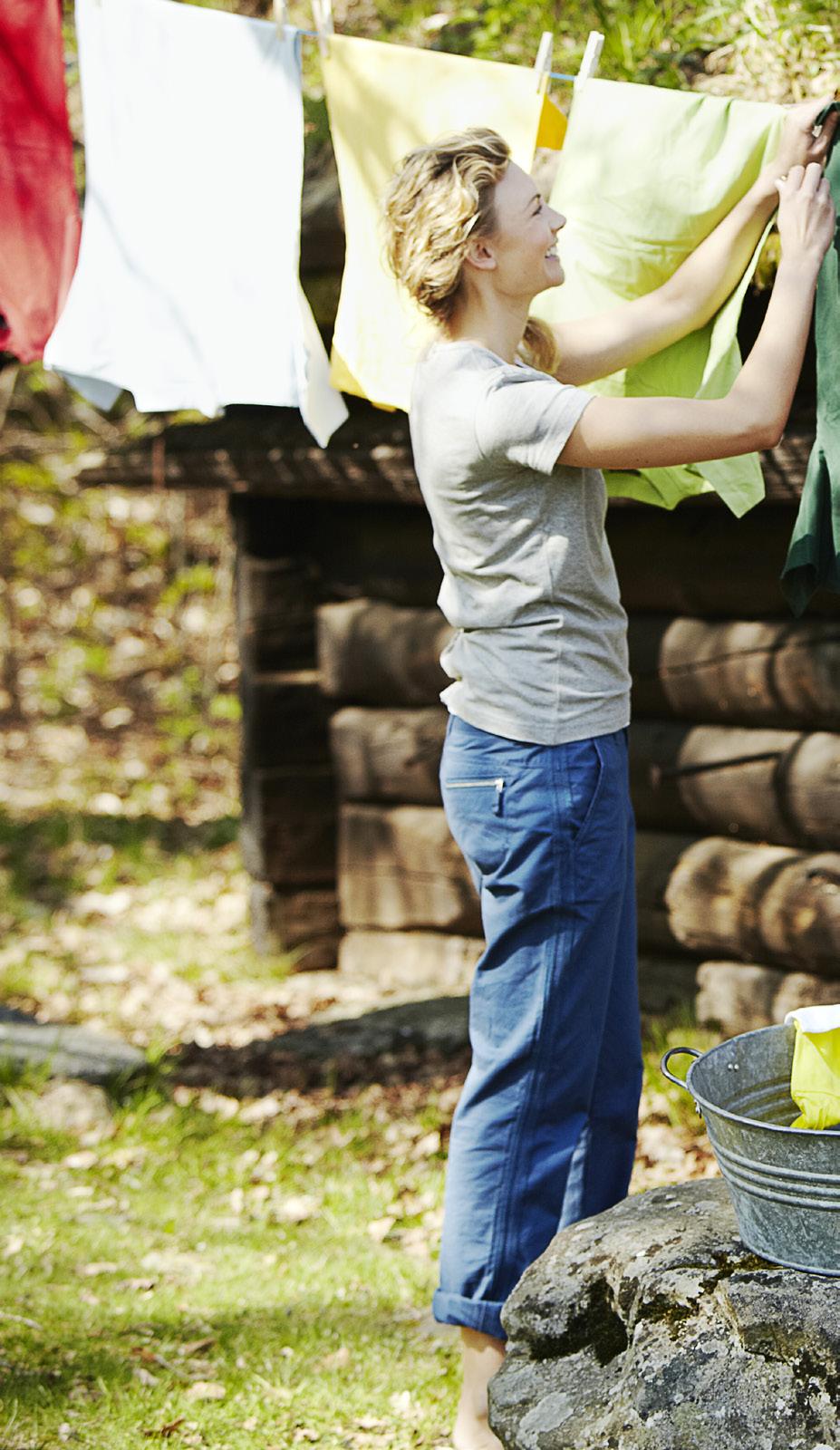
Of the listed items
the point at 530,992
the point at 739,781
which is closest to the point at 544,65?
the point at 530,992

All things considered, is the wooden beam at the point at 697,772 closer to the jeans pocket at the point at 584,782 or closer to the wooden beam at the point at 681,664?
the wooden beam at the point at 681,664

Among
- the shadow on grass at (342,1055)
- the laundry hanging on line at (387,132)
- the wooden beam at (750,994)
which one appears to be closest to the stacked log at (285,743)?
the shadow on grass at (342,1055)

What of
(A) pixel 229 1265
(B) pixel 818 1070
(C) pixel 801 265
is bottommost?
(A) pixel 229 1265

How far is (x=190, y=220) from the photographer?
11.2 feet

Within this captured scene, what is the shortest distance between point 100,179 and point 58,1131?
8.85ft

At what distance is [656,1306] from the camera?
222 cm

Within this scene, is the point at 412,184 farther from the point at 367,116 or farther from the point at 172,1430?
the point at 172,1430

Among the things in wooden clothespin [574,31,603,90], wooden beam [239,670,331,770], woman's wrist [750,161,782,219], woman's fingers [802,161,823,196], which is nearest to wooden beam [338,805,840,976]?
wooden beam [239,670,331,770]

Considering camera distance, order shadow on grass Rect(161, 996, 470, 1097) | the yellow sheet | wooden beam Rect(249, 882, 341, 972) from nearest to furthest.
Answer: the yellow sheet, shadow on grass Rect(161, 996, 470, 1097), wooden beam Rect(249, 882, 341, 972)

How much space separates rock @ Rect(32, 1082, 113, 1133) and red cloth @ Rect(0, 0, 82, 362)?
7.35 feet

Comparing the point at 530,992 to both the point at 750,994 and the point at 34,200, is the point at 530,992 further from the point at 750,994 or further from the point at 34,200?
the point at 34,200

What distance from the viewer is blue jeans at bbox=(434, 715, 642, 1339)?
2701 mm

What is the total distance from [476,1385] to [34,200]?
8.99 feet

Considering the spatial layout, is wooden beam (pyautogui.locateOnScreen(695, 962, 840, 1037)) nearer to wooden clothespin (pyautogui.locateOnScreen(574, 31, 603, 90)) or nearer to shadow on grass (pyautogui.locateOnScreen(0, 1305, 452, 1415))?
shadow on grass (pyautogui.locateOnScreen(0, 1305, 452, 1415))
